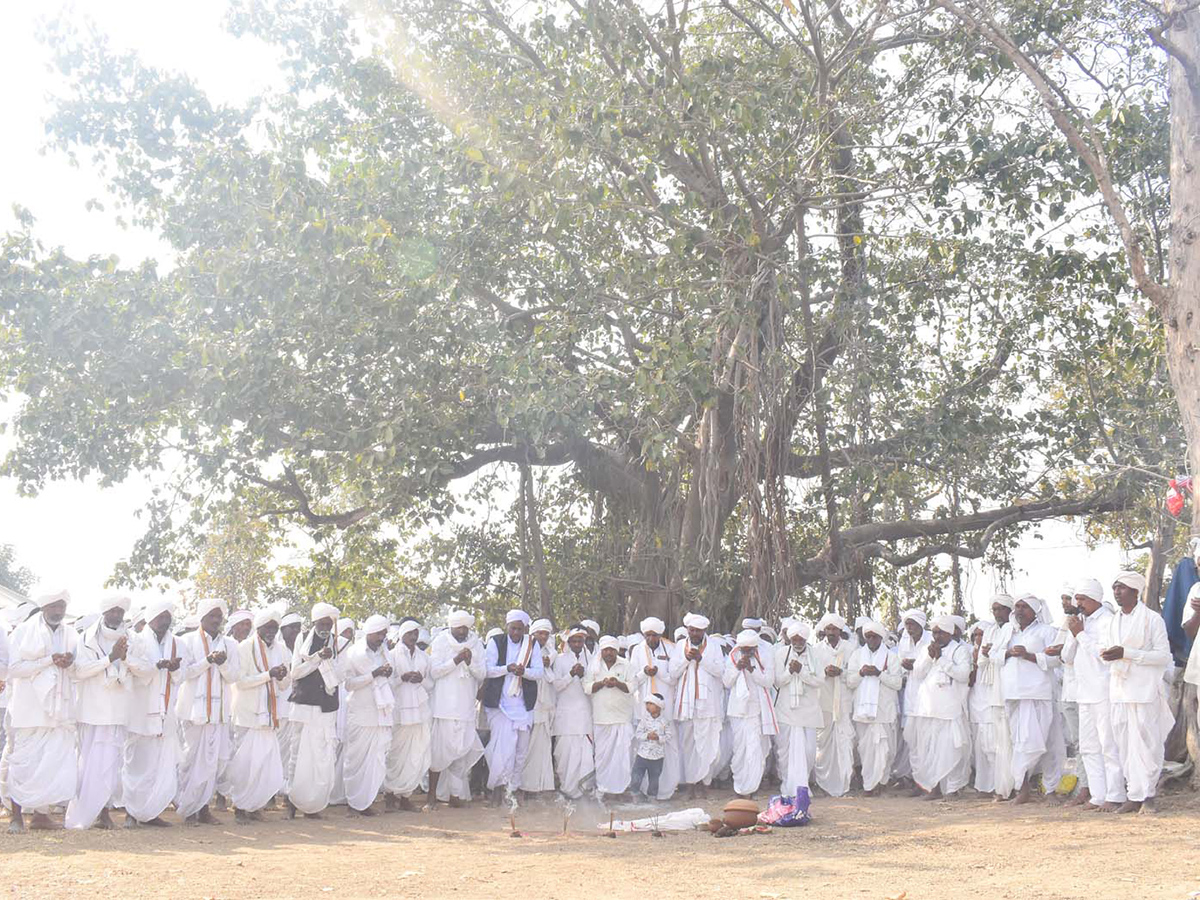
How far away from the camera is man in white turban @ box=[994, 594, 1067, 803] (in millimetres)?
9984

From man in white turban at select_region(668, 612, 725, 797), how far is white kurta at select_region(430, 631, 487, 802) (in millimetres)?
1863

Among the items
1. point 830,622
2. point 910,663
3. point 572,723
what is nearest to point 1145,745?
point 910,663

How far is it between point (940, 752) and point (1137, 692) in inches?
101

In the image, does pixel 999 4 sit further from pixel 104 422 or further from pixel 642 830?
A: pixel 104 422

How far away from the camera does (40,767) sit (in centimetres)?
840

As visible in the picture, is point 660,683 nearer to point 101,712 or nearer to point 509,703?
point 509,703

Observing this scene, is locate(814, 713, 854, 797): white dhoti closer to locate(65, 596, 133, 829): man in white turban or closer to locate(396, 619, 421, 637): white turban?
locate(396, 619, 421, 637): white turban

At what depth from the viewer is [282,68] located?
44.8 feet

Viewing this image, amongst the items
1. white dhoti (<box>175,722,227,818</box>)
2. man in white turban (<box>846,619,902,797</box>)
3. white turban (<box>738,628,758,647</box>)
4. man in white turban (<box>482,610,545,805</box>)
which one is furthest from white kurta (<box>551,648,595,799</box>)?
white dhoti (<box>175,722,227,818</box>)

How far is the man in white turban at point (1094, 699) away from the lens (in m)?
8.91

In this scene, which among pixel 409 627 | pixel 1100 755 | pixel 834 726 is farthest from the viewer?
pixel 834 726

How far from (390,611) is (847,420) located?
24.0 feet

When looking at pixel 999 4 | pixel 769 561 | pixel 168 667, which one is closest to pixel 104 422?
pixel 168 667

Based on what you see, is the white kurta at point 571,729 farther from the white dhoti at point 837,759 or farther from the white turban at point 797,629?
the white dhoti at point 837,759
